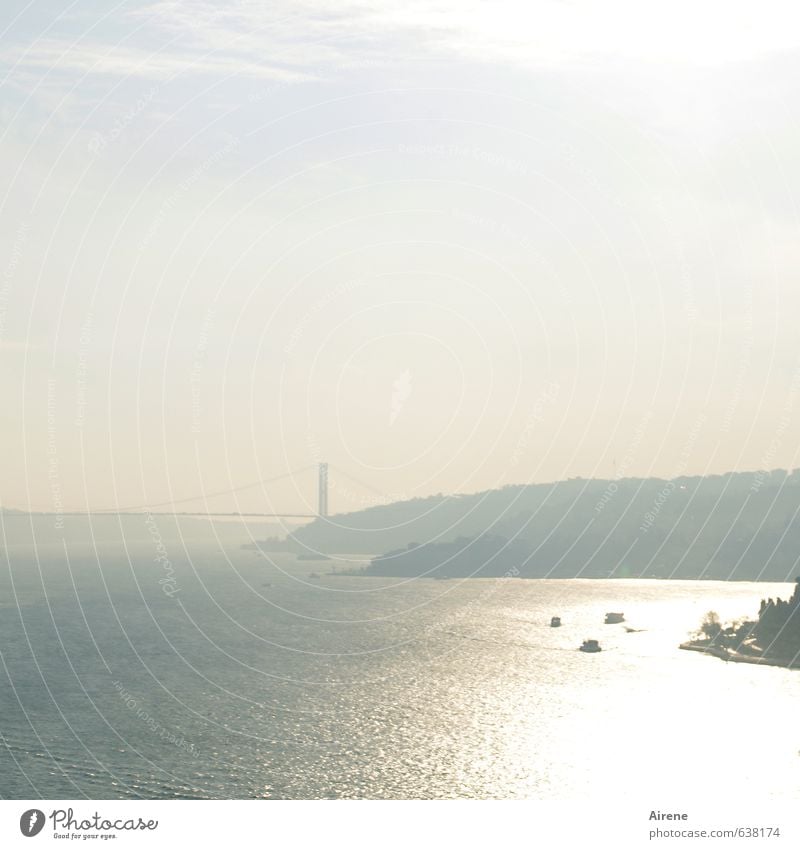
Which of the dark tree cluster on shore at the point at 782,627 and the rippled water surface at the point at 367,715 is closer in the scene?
the rippled water surface at the point at 367,715

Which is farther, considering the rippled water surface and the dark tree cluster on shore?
the dark tree cluster on shore

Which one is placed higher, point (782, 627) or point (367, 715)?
point (782, 627)

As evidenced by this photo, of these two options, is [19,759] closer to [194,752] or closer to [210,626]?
[194,752]

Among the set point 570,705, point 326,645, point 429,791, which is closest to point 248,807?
point 429,791

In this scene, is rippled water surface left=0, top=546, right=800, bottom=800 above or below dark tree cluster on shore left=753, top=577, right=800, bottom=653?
below

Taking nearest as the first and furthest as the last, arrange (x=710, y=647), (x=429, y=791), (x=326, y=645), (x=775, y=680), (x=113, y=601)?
1. (x=429, y=791)
2. (x=775, y=680)
3. (x=326, y=645)
4. (x=710, y=647)
5. (x=113, y=601)

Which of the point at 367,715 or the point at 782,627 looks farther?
the point at 782,627

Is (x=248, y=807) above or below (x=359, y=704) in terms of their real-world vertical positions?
above

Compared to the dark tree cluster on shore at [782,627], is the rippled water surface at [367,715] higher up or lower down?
lower down
